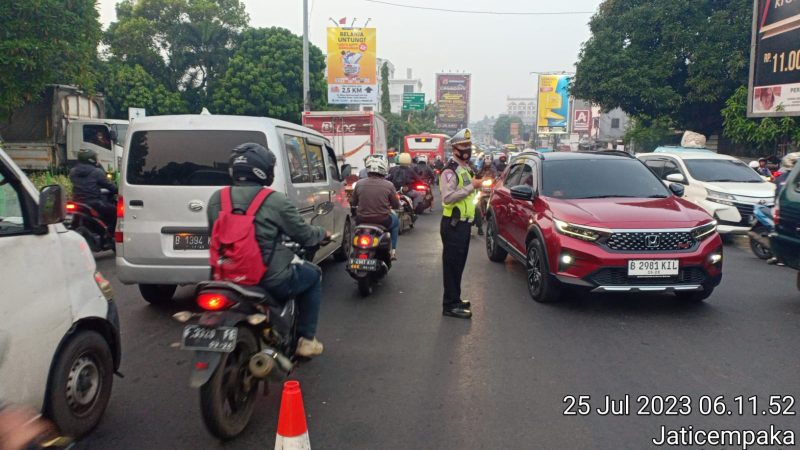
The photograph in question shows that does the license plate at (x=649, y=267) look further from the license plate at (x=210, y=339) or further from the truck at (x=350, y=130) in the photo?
the truck at (x=350, y=130)

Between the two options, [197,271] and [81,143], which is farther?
[81,143]

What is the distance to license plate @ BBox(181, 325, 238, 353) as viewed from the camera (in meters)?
3.38

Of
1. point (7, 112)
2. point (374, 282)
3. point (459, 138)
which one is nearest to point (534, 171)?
point (459, 138)

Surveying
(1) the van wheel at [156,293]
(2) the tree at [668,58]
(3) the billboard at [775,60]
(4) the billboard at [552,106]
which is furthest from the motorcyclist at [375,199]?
(4) the billboard at [552,106]

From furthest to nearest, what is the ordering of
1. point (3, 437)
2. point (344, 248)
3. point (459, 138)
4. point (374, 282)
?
point (344, 248)
point (374, 282)
point (459, 138)
point (3, 437)

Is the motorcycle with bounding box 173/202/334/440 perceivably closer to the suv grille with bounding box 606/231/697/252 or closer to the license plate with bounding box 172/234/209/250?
the license plate with bounding box 172/234/209/250

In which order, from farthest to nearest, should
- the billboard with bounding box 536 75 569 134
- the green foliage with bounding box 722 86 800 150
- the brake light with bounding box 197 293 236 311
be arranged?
the billboard with bounding box 536 75 569 134
the green foliage with bounding box 722 86 800 150
the brake light with bounding box 197 293 236 311

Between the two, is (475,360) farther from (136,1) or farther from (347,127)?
(136,1)

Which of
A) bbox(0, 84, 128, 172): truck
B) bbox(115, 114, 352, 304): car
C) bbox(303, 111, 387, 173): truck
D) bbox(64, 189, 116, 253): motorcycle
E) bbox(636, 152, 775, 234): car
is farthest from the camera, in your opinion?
bbox(303, 111, 387, 173): truck

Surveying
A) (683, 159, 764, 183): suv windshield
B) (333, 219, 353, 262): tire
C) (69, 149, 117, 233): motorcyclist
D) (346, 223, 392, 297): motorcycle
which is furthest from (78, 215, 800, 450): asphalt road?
(683, 159, 764, 183): suv windshield

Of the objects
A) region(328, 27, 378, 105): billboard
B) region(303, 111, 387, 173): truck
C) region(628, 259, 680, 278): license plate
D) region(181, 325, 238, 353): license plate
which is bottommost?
region(628, 259, 680, 278): license plate

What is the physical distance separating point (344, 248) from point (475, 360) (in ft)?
16.0

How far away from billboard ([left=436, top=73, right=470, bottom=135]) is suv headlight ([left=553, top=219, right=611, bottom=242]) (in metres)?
123

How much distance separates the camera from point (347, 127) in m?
21.9
